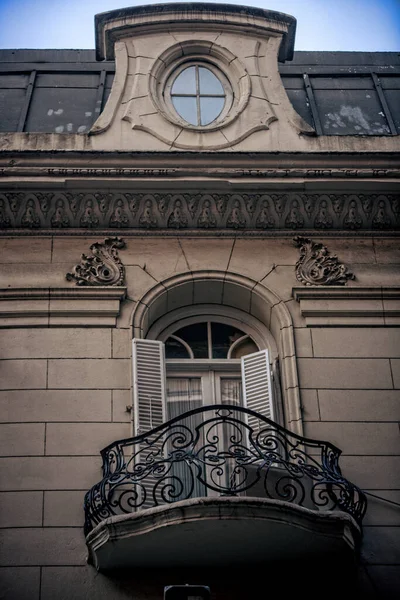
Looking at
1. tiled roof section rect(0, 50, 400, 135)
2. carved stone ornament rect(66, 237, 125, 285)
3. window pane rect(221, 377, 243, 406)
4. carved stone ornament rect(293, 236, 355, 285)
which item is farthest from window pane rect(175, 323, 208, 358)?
tiled roof section rect(0, 50, 400, 135)

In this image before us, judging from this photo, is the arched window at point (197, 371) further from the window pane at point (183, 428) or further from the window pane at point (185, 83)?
the window pane at point (185, 83)

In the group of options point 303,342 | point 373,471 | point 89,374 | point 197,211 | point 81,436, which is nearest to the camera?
point 373,471

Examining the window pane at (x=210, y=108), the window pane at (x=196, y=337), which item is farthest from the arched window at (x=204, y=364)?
the window pane at (x=210, y=108)

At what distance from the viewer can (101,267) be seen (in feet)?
48.2

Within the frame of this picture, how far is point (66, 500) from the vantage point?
1260cm

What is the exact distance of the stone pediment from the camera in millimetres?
15914

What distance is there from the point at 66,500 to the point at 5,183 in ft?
15.9

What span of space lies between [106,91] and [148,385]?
6351 millimetres

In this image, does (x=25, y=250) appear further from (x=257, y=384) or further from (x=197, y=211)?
(x=257, y=384)

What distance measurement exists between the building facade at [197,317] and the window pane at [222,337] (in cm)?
3

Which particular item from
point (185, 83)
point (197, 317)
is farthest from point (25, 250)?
point (185, 83)

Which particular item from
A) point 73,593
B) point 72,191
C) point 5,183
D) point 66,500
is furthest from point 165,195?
point 73,593

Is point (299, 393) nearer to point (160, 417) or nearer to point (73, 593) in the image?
point (160, 417)

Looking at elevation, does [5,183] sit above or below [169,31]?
below
